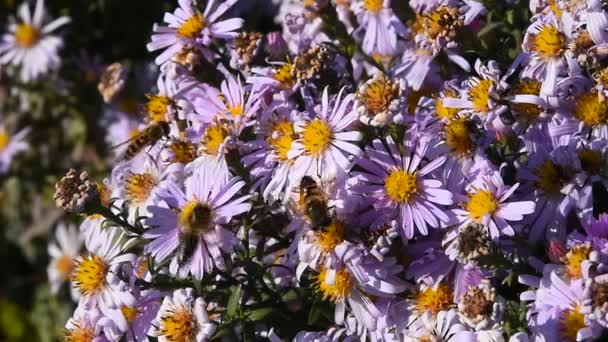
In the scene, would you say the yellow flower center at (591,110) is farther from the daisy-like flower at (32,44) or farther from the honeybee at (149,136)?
the daisy-like flower at (32,44)

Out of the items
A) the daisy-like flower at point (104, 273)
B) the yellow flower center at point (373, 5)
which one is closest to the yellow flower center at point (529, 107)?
the yellow flower center at point (373, 5)

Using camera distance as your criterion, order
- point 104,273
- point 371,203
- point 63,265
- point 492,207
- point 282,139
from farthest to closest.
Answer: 1. point 63,265
2. point 104,273
3. point 282,139
4. point 371,203
5. point 492,207

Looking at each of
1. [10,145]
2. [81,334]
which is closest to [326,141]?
[81,334]

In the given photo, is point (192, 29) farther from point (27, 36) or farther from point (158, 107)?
point (27, 36)

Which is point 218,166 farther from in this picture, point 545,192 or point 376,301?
point 545,192

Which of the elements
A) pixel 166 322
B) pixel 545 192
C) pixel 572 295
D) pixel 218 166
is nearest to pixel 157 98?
pixel 218 166
